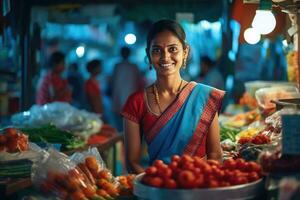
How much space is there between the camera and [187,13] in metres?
11.4

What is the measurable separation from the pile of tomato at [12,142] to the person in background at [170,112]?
111 cm

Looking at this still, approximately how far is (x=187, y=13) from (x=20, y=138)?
668 centimetres

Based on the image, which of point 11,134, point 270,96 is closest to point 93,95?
point 270,96

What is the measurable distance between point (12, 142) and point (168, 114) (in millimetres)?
1529

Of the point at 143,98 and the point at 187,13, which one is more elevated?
the point at 187,13

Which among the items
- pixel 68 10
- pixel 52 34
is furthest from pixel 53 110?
pixel 52 34

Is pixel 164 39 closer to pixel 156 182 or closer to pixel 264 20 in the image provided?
pixel 264 20

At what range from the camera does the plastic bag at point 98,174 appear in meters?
4.04

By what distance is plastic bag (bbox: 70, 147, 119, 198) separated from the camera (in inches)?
159

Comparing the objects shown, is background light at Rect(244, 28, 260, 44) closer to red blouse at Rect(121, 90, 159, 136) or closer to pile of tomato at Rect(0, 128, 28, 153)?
red blouse at Rect(121, 90, 159, 136)

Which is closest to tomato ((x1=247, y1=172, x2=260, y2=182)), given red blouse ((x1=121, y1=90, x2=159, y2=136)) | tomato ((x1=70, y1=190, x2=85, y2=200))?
tomato ((x1=70, y1=190, x2=85, y2=200))

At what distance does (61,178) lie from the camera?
406 centimetres

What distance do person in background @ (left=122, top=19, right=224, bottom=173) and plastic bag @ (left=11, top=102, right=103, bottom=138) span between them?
3250 mm

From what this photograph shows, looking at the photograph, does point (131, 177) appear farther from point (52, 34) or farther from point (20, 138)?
point (52, 34)
